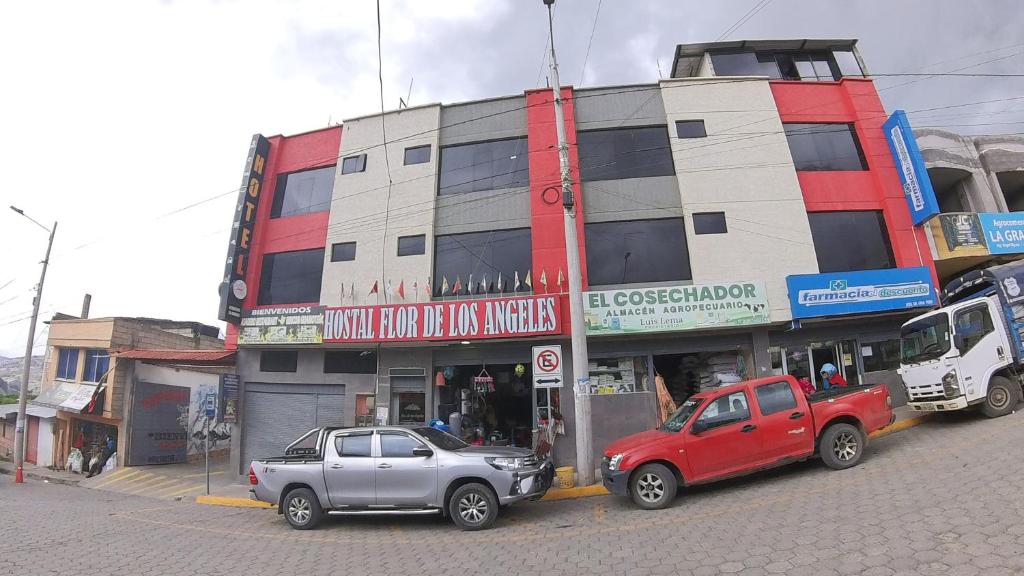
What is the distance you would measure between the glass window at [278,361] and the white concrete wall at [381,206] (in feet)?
7.26

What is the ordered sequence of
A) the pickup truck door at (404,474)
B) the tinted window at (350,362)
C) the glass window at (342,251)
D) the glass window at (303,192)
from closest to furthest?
the pickup truck door at (404,474) < the tinted window at (350,362) < the glass window at (342,251) < the glass window at (303,192)

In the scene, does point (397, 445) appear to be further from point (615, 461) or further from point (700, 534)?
point (700, 534)

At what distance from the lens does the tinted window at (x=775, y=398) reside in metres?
8.00

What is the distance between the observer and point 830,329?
44.8 feet

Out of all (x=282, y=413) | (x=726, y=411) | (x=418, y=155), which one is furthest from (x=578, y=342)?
(x=282, y=413)

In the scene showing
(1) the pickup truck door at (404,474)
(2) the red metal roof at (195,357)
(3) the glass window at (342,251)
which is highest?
(3) the glass window at (342,251)

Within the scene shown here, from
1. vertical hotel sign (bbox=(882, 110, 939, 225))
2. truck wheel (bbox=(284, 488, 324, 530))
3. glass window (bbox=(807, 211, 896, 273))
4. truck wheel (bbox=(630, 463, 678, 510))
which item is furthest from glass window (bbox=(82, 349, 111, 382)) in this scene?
vertical hotel sign (bbox=(882, 110, 939, 225))

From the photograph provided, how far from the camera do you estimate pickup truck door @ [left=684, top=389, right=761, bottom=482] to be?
7734 millimetres

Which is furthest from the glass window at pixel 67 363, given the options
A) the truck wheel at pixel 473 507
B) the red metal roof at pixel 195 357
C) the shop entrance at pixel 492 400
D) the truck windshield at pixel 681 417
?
the truck windshield at pixel 681 417

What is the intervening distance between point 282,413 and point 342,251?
5.36m

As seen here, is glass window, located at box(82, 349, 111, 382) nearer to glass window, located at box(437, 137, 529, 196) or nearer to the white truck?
glass window, located at box(437, 137, 529, 196)

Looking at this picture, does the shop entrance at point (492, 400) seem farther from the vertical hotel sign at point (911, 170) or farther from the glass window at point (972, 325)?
the vertical hotel sign at point (911, 170)

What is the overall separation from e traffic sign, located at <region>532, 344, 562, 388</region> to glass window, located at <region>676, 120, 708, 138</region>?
8.59m

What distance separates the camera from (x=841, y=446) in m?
8.13
